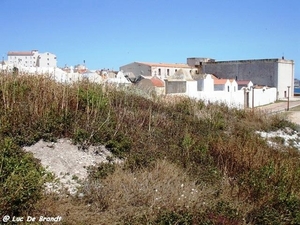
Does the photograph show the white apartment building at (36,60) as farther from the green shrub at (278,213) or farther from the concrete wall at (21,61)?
the green shrub at (278,213)

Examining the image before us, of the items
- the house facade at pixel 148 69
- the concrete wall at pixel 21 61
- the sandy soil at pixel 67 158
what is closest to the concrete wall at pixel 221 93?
the concrete wall at pixel 21 61

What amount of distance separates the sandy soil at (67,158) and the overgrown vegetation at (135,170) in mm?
180

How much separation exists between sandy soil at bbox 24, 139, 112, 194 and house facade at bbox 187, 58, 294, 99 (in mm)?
47224

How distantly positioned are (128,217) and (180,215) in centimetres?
70

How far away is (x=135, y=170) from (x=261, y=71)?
5039cm

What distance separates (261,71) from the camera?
173 feet

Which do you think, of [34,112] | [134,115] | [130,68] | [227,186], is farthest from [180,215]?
[130,68]

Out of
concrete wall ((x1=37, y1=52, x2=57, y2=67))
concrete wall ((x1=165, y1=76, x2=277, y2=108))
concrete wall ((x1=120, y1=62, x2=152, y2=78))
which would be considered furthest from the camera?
concrete wall ((x1=120, y1=62, x2=152, y2=78))

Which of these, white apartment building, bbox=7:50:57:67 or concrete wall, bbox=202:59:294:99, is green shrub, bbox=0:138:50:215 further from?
concrete wall, bbox=202:59:294:99

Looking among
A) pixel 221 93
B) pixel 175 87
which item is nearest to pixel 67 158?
pixel 175 87

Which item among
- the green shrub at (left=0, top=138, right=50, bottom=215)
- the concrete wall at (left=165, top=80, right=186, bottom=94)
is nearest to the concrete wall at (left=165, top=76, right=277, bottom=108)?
the concrete wall at (left=165, top=80, right=186, bottom=94)

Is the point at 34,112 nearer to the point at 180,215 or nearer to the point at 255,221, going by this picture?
the point at 180,215

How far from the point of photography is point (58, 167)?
6.00 m

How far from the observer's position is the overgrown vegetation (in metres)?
4.36
